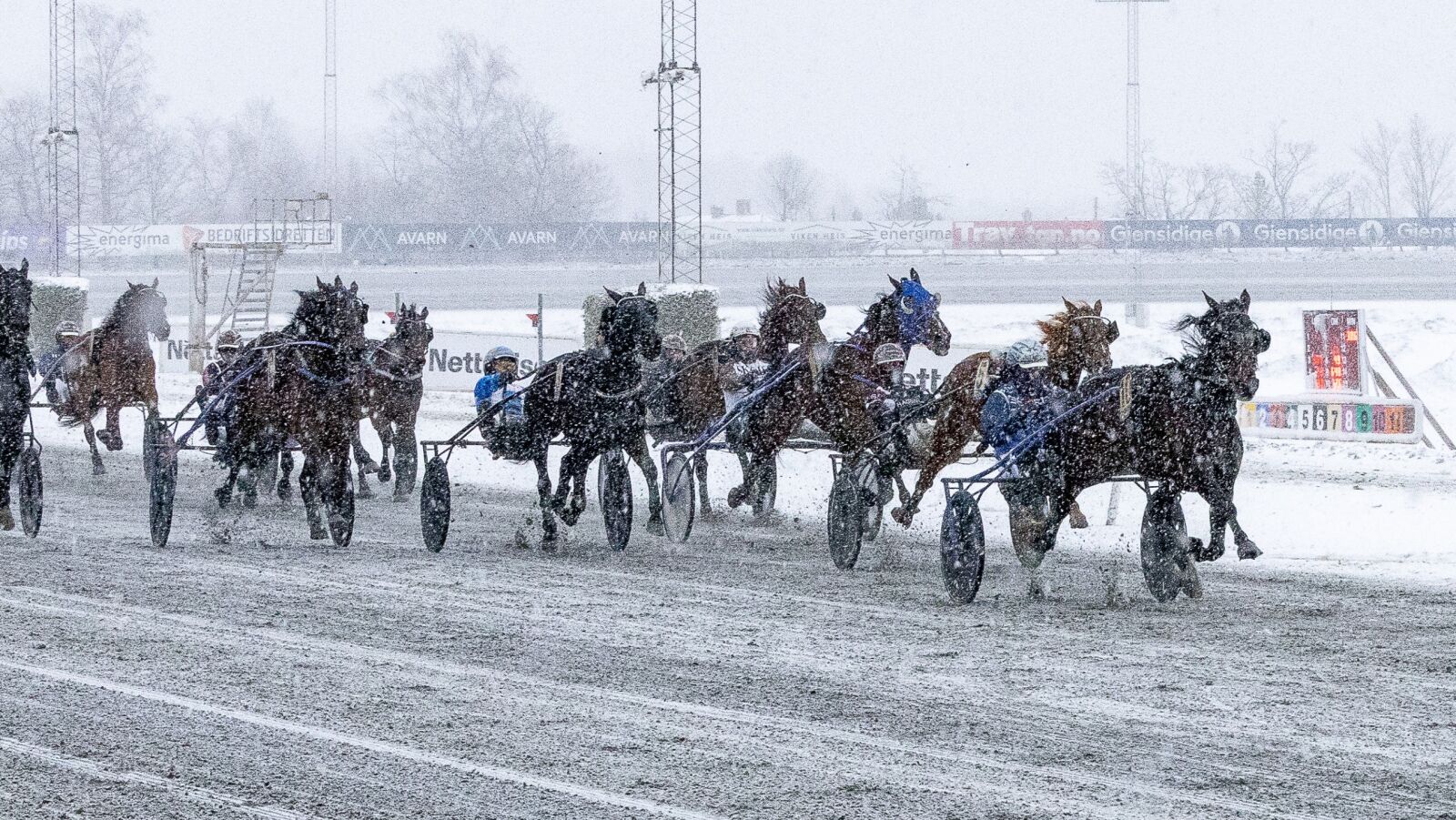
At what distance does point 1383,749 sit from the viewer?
549cm

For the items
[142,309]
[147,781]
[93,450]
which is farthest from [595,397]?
[93,450]

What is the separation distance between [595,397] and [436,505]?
126cm

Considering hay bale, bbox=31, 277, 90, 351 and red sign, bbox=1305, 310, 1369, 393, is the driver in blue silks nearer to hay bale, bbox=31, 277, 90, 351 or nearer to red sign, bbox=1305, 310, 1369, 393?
red sign, bbox=1305, 310, 1369, 393

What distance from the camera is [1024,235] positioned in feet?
146

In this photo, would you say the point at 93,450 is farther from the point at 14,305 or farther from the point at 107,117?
the point at 107,117

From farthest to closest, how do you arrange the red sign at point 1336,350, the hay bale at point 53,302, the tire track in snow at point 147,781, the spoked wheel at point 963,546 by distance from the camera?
the hay bale at point 53,302
the red sign at point 1336,350
the spoked wheel at point 963,546
the tire track in snow at point 147,781

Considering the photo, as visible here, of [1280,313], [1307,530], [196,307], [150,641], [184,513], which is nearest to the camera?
[150,641]

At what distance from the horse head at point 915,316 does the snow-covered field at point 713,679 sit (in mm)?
1358

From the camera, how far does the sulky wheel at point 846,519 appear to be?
9766mm

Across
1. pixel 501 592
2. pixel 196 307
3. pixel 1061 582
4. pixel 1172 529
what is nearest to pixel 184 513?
pixel 501 592

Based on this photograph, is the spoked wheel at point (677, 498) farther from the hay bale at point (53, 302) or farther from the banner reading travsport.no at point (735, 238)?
the banner reading travsport.no at point (735, 238)

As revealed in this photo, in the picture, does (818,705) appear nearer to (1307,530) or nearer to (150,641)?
(150,641)

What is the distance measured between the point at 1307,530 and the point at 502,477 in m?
7.72

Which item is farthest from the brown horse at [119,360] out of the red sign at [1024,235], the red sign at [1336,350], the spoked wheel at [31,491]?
the red sign at [1024,235]
